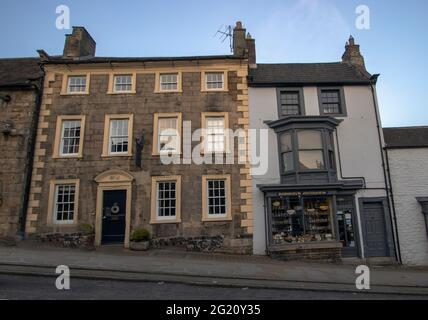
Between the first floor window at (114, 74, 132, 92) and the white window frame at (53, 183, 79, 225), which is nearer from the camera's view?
the white window frame at (53, 183, 79, 225)

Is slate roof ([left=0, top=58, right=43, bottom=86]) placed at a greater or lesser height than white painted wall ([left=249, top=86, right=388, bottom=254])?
greater

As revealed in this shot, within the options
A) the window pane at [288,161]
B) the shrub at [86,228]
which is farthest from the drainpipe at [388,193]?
the shrub at [86,228]

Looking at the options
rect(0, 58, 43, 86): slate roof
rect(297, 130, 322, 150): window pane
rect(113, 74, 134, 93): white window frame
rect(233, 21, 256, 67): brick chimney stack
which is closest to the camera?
rect(297, 130, 322, 150): window pane

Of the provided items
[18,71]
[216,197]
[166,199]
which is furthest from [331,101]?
[18,71]

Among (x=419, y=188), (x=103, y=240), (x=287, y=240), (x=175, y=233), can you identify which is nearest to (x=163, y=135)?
(x=175, y=233)

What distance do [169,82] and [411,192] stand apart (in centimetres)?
1384

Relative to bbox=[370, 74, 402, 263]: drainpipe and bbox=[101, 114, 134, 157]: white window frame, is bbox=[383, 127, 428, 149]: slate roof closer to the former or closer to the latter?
bbox=[370, 74, 402, 263]: drainpipe

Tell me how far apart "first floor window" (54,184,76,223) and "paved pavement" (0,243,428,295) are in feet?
6.00

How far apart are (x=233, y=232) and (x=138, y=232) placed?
4540 mm

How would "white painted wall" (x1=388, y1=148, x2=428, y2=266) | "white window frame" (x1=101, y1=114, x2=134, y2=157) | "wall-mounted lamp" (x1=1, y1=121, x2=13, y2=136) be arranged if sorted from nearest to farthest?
1. "white painted wall" (x1=388, y1=148, x2=428, y2=266)
2. "wall-mounted lamp" (x1=1, y1=121, x2=13, y2=136)
3. "white window frame" (x1=101, y1=114, x2=134, y2=157)

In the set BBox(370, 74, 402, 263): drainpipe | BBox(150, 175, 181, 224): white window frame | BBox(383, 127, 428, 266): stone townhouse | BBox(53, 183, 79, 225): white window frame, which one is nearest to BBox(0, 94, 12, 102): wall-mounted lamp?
BBox(53, 183, 79, 225): white window frame

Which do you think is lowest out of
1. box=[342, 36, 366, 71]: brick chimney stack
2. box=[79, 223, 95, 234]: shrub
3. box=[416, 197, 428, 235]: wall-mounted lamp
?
box=[79, 223, 95, 234]: shrub

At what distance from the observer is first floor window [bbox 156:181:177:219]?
14945 mm

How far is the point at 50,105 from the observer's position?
1619 cm
